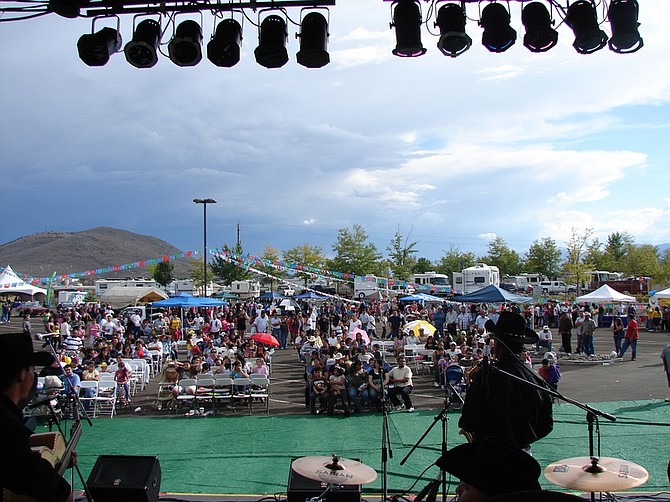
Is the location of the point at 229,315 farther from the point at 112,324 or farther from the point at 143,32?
the point at 143,32

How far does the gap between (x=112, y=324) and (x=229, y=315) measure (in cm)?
750

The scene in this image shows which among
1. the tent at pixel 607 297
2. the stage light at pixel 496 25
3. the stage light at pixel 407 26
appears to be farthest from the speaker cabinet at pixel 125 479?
the tent at pixel 607 297

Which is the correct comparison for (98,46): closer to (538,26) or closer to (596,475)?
(538,26)

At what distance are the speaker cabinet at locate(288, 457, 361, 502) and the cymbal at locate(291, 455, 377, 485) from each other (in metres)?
0.54

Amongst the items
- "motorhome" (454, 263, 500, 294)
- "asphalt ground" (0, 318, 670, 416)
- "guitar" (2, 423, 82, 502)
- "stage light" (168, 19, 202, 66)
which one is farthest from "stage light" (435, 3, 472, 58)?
"motorhome" (454, 263, 500, 294)

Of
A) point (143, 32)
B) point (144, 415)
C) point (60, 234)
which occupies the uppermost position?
point (60, 234)

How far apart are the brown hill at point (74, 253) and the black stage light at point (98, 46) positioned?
134 m

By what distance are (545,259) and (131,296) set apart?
4883cm

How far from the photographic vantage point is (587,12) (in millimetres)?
6297

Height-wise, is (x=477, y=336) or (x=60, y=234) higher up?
(x=60, y=234)

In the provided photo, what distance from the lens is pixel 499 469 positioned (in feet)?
6.00

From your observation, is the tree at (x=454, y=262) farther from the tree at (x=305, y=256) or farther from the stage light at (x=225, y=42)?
the stage light at (x=225, y=42)

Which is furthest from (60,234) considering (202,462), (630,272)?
(202,462)

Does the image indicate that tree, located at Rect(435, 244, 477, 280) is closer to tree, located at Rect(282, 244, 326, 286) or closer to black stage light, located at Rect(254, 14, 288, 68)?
tree, located at Rect(282, 244, 326, 286)
